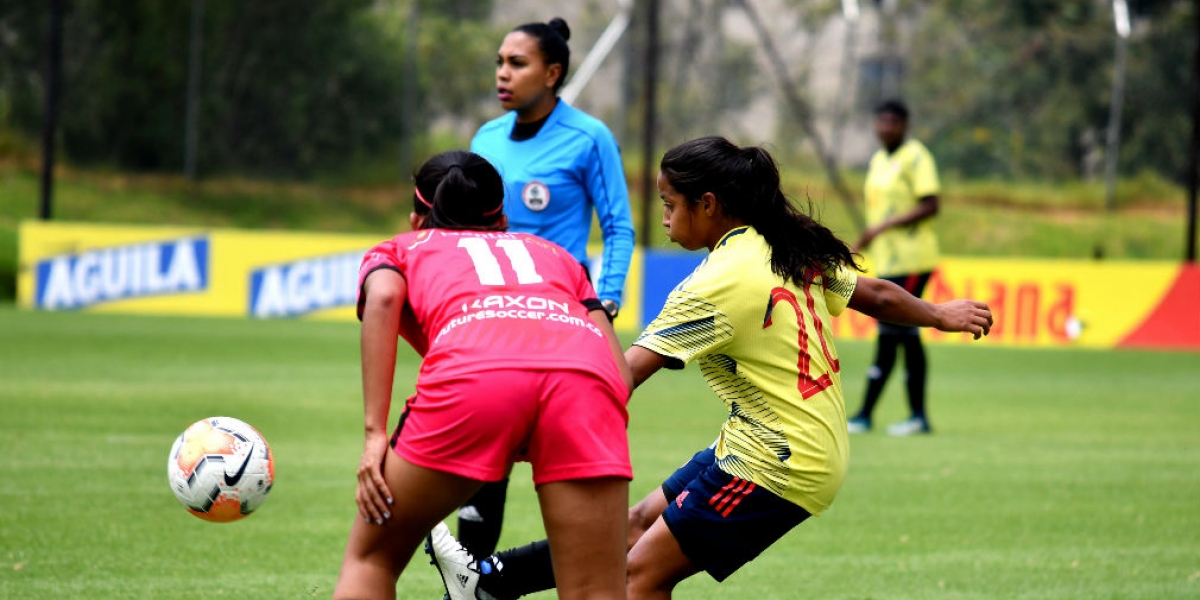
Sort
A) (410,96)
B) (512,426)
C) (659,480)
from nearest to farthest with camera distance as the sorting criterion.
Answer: (512,426), (659,480), (410,96)

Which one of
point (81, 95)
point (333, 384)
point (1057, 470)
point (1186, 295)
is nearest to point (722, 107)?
point (1186, 295)

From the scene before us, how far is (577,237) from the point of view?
6262 mm

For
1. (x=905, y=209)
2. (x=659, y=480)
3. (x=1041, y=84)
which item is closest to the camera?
(x=659, y=480)

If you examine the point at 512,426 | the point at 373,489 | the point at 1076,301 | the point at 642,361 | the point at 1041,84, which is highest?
the point at 1041,84

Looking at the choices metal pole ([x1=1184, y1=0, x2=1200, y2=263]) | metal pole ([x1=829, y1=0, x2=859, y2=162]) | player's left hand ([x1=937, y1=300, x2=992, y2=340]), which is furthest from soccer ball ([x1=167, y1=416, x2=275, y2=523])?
metal pole ([x1=829, y1=0, x2=859, y2=162])

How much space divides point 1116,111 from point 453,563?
23124 mm

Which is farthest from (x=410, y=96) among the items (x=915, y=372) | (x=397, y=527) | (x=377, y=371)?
(x=397, y=527)

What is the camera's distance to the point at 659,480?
27.9 ft

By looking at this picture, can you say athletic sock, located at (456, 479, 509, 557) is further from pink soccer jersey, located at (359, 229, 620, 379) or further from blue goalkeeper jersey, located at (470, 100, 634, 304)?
pink soccer jersey, located at (359, 229, 620, 379)

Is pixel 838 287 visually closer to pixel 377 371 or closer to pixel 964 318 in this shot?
pixel 964 318

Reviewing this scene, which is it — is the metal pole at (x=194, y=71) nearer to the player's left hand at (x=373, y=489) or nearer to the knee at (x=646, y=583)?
the knee at (x=646, y=583)

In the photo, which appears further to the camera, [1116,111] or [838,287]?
[1116,111]

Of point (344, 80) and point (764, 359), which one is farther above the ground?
point (344, 80)

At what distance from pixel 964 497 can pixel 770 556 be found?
6.64 feet
